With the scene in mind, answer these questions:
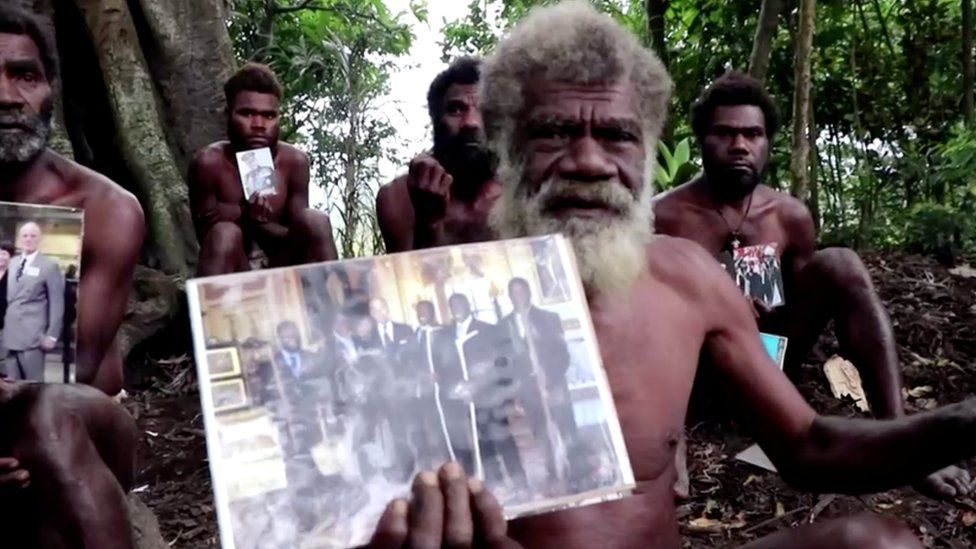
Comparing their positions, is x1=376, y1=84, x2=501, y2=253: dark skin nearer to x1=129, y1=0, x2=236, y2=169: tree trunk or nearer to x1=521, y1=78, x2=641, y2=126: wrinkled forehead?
x1=521, y1=78, x2=641, y2=126: wrinkled forehead

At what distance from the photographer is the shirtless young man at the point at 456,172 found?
3766 millimetres

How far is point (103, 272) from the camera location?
2521 mm

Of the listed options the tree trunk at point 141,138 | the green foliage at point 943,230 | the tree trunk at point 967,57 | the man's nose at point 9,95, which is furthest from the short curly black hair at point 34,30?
the tree trunk at point 967,57

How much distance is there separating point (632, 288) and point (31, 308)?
1318 millimetres

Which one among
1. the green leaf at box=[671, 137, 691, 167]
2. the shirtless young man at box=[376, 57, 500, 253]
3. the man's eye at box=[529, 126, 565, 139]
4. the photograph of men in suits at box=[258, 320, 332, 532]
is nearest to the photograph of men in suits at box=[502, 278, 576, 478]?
the photograph of men in suits at box=[258, 320, 332, 532]

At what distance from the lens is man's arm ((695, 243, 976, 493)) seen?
5.36 ft

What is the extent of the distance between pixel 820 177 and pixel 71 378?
7.67 meters

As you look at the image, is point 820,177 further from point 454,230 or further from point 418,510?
point 418,510

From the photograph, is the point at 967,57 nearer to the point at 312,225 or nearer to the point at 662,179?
the point at 662,179

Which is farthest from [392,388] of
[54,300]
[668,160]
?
[668,160]

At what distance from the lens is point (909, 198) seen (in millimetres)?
7105

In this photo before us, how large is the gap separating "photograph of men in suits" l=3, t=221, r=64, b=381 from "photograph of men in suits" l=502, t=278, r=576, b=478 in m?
1.16

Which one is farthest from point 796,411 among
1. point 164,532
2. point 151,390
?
point 151,390

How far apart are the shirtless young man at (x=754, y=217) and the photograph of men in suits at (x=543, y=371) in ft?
7.90
